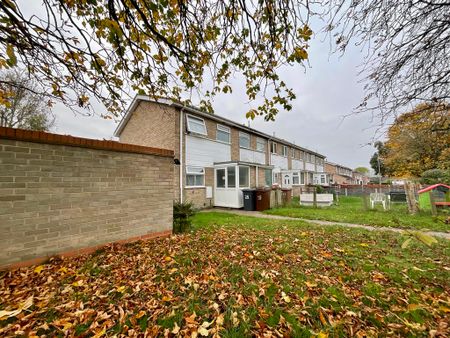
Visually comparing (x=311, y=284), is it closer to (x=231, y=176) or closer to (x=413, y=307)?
(x=413, y=307)

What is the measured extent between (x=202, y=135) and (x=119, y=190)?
8.02m

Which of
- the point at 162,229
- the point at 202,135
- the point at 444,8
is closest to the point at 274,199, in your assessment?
the point at 202,135

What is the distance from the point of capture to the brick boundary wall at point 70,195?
2.96 metres

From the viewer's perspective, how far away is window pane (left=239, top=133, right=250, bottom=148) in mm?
15016

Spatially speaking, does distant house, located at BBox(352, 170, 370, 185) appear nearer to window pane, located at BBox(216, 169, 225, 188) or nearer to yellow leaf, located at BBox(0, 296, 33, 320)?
window pane, located at BBox(216, 169, 225, 188)

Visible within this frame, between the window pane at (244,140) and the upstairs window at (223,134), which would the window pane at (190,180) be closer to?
the upstairs window at (223,134)

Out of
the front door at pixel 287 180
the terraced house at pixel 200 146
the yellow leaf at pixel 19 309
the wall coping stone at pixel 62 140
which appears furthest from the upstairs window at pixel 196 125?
the front door at pixel 287 180

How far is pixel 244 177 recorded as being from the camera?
1214 centimetres

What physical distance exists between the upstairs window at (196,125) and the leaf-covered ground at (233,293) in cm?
818

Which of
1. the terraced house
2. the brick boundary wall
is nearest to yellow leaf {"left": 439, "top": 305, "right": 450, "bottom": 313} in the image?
the brick boundary wall

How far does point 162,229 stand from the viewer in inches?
192

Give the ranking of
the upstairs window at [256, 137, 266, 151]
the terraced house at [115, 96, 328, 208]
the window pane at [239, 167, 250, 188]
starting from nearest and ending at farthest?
the terraced house at [115, 96, 328, 208] → the window pane at [239, 167, 250, 188] → the upstairs window at [256, 137, 266, 151]

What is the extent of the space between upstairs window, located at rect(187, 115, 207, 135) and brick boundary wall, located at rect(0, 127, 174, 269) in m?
6.68

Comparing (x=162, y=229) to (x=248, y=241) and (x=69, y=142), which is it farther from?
(x=69, y=142)
